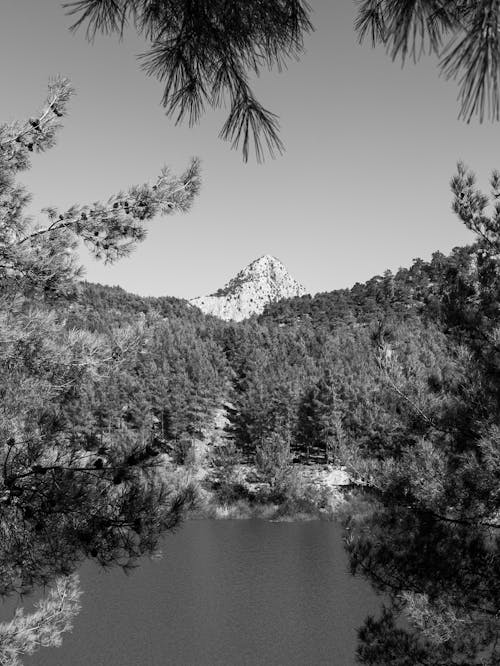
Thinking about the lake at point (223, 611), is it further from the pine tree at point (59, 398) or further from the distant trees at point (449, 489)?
the pine tree at point (59, 398)

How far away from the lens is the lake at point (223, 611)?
49.8 ft

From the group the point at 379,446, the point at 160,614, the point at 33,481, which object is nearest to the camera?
the point at 33,481

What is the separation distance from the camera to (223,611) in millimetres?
18750

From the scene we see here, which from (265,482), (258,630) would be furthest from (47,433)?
(265,482)

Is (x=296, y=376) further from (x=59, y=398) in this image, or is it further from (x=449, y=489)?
(x=59, y=398)

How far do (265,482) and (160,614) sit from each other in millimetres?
27209

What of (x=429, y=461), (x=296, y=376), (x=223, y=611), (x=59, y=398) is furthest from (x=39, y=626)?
(x=296, y=376)

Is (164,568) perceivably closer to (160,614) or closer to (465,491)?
(160,614)

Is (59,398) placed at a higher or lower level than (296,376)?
lower

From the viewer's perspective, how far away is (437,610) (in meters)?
5.64

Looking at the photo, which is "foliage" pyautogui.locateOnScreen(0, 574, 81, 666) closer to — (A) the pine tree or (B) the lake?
(A) the pine tree

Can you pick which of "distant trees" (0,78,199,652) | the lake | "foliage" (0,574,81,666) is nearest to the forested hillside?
"distant trees" (0,78,199,652)

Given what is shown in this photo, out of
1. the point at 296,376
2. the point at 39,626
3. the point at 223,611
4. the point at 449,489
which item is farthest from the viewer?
the point at 296,376

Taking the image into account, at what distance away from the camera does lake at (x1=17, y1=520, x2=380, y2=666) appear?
49.8 feet
